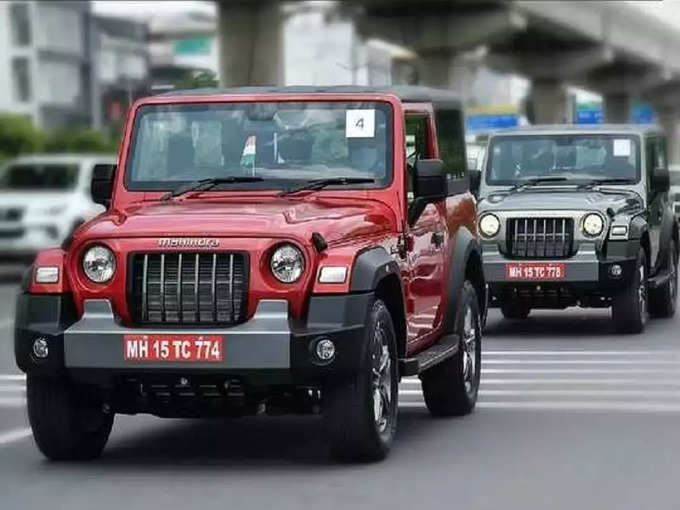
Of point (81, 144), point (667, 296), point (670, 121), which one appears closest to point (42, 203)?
point (667, 296)

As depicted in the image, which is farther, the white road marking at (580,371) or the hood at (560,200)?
the hood at (560,200)

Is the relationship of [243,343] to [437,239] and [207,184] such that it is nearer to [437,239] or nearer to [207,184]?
[207,184]

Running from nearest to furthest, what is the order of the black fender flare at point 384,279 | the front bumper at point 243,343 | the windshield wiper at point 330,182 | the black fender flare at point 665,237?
the front bumper at point 243,343 < the black fender flare at point 384,279 < the windshield wiper at point 330,182 < the black fender flare at point 665,237

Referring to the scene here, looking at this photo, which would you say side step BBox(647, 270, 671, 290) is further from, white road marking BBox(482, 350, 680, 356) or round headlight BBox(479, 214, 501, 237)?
white road marking BBox(482, 350, 680, 356)

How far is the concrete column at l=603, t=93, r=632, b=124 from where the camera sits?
304 feet

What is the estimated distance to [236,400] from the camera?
976 cm

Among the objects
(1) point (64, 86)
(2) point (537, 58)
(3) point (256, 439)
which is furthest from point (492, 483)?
(1) point (64, 86)

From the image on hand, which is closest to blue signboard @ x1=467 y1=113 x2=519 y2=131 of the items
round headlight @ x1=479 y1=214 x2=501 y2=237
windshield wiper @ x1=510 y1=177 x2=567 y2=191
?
windshield wiper @ x1=510 y1=177 x2=567 y2=191

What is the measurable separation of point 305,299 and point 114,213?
137 cm

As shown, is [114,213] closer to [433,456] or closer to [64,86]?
[433,456]

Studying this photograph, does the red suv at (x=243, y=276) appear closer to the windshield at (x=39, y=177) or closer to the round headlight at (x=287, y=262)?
the round headlight at (x=287, y=262)

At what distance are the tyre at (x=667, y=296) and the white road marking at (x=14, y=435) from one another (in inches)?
393

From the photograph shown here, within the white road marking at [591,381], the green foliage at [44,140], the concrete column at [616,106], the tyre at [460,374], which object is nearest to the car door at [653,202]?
the white road marking at [591,381]

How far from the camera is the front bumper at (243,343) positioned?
9.38 meters
